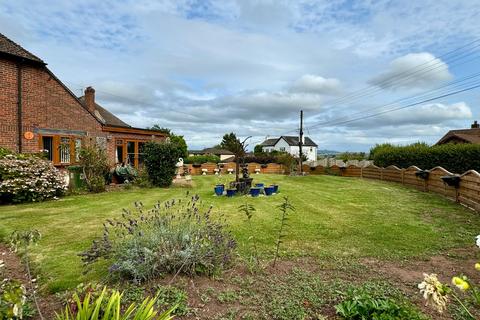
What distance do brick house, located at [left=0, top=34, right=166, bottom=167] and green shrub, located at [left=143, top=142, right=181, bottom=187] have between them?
3.16 m

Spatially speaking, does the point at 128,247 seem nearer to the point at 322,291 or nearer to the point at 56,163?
the point at 322,291

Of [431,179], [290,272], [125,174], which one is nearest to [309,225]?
[290,272]

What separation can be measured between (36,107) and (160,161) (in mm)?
5646

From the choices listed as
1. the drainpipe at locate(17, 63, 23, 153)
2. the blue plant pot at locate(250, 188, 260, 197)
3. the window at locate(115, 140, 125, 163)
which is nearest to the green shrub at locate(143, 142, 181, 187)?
the window at locate(115, 140, 125, 163)

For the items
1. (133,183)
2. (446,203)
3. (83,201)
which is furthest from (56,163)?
(446,203)

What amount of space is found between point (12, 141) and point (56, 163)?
6.77 ft

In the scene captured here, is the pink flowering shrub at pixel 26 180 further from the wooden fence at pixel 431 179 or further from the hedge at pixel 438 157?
the hedge at pixel 438 157

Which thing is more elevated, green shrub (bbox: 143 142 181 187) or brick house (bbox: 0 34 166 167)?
brick house (bbox: 0 34 166 167)

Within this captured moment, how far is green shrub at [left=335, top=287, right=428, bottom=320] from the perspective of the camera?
8.20 feet

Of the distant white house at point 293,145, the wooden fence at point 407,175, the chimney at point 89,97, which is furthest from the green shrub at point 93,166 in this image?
the distant white house at point 293,145

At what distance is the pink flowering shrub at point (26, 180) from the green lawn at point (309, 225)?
2.12 ft

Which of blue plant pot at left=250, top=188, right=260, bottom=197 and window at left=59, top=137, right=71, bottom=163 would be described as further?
window at left=59, top=137, right=71, bottom=163

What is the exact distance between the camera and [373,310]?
2609mm

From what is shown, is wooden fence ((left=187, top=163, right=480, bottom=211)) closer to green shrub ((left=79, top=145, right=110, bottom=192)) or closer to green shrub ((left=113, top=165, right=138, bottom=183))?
green shrub ((left=113, top=165, right=138, bottom=183))
